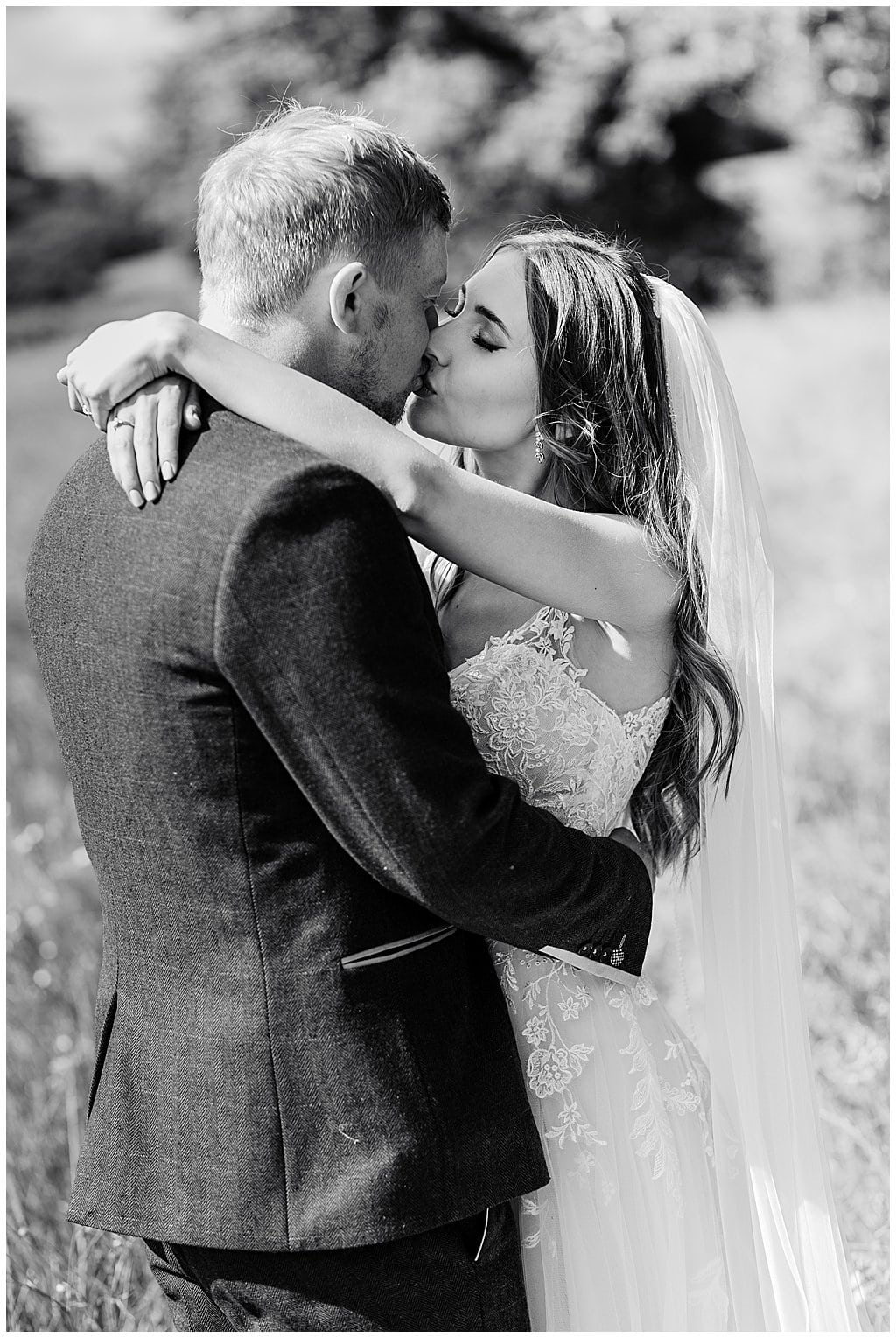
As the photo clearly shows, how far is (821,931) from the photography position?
486 cm

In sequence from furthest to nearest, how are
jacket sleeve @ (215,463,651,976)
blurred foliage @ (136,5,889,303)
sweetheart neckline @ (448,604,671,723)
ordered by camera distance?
blurred foliage @ (136,5,889,303) < sweetheart neckline @ (448,604,671,723) < jacket sleeve @ (215,463,651,976)

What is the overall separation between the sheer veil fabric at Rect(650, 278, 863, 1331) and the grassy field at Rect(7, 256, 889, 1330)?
1.98 ft

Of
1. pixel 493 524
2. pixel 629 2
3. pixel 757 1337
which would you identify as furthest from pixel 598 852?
pixel 629 2

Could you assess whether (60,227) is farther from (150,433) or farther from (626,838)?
(150,433)

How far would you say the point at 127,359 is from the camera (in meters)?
1.75

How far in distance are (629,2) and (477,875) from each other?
13.1 meters

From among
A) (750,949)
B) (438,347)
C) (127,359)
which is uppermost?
(438,347)

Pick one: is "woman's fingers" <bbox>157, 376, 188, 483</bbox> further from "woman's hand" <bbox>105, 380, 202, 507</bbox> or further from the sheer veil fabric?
the sheer veil fabric

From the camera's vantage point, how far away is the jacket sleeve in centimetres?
152

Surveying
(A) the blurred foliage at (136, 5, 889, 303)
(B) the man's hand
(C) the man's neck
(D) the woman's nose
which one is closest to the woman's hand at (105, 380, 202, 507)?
(C) the man's neck

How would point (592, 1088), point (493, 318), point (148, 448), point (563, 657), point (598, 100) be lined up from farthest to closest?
point (598, 100) < point (493, 318) < point (563, 657) < point (592, 1088) < point (148, 448)

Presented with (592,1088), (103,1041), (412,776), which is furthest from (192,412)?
(592,1088)

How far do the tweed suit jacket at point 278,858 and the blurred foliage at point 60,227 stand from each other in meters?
15.7

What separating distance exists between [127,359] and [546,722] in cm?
95
